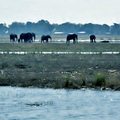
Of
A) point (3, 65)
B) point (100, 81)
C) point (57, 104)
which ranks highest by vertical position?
point (3, 65)

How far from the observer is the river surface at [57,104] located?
19812mm

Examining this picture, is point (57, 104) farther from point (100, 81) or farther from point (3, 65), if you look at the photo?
point (3, 65)

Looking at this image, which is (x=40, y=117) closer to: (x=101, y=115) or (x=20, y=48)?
(x=101, y=115)

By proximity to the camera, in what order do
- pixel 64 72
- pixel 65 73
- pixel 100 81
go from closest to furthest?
pixel 100 81 → pixel 65 73 → pixel 64 72

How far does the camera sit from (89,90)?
1015 inches

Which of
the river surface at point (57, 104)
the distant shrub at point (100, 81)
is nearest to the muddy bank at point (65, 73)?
the distant shrub at point (100, 81)

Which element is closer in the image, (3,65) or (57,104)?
(57,104)

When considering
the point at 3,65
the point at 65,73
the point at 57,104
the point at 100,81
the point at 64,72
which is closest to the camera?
the point at 57,104

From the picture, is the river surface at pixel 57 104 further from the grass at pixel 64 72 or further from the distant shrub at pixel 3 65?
the distant shrub at pixel 3 65

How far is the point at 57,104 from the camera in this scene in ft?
72.6

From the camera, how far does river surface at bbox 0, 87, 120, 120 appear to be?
19.8 m

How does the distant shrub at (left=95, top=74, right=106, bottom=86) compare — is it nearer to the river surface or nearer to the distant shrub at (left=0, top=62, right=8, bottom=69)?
the river surface

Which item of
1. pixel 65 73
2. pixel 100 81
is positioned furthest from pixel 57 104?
pixel 65 73

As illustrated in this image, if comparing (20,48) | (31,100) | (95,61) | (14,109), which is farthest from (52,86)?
(20,48)
